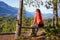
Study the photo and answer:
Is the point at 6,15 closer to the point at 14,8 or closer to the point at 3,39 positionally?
the point at 14,8

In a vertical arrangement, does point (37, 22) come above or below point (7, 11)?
below

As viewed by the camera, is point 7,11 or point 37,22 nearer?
point 37,22

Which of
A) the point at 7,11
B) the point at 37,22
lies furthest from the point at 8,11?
the point at 37,22

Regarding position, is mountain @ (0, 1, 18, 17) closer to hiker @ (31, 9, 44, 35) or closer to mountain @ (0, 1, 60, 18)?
mountain @ (0, 1, 60, 18)

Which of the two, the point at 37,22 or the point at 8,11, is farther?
the point at 8,11

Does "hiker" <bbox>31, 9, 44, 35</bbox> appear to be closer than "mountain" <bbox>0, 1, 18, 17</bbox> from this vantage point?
Yes

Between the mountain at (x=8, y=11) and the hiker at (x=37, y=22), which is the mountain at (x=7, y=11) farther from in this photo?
the hiker at (x=37, y=22)

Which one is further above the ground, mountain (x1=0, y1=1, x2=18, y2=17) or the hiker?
mountain (x1=0, y1=1, x2=18, y2=17)

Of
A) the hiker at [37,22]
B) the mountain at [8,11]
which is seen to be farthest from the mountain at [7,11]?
the hiker at [37,22]

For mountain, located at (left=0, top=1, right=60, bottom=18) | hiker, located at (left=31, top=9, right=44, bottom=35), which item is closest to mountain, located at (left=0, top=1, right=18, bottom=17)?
mountain, located at (left=0, top=1, right=60, bottom=18)

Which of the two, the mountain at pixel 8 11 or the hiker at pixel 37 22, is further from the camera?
the mountain at pixel 8 11

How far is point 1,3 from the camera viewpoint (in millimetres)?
13039

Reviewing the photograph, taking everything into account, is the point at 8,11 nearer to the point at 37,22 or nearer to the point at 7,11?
the point at 7,11

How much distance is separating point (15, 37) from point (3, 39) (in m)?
0.58
